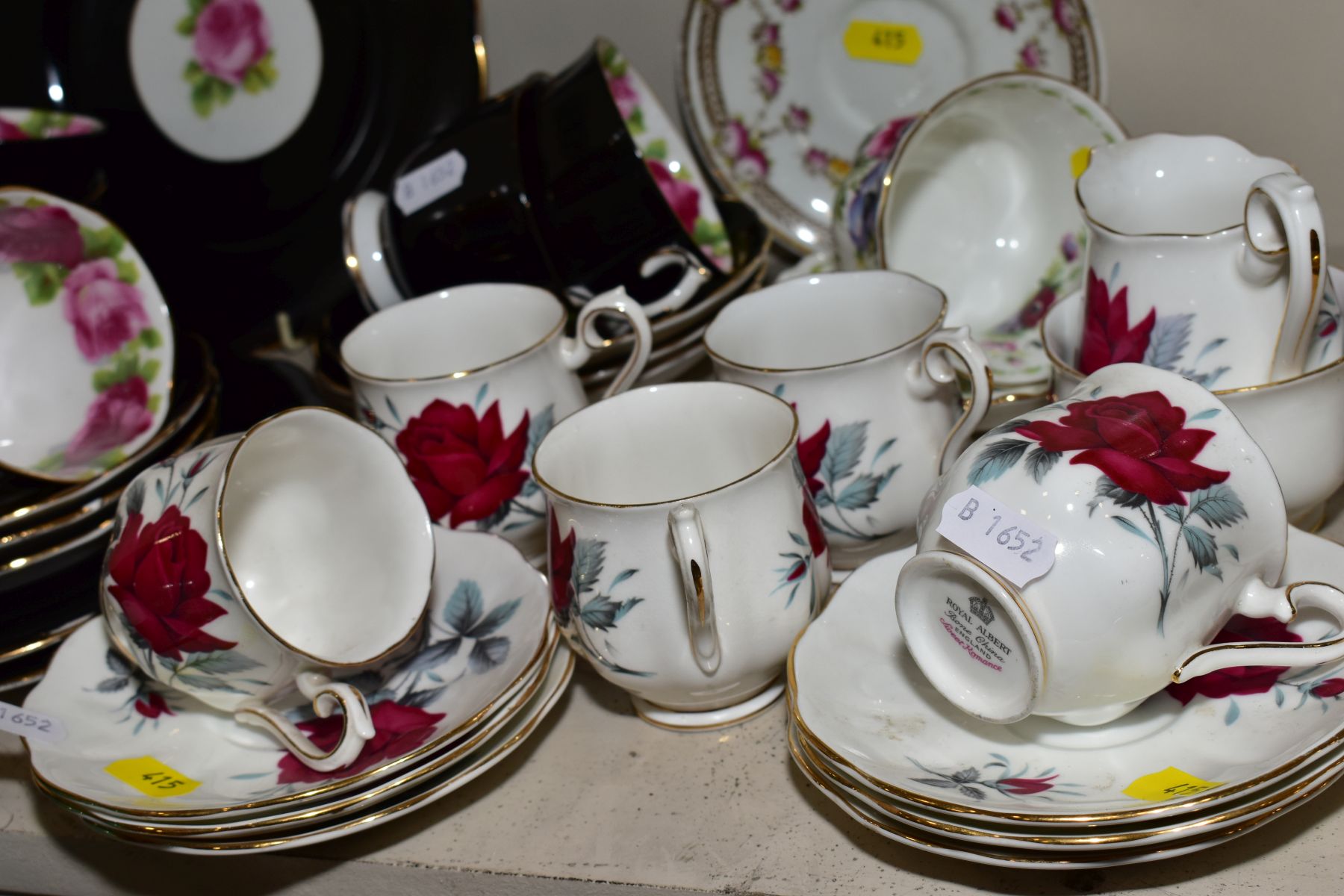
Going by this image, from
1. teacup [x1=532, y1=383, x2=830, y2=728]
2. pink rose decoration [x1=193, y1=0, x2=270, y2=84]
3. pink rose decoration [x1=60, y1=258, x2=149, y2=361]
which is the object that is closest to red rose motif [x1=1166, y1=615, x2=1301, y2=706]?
teacup [x1=532, y1=383, x2=830, y2=728]

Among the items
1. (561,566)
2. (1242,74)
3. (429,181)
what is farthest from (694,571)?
(1242,74)

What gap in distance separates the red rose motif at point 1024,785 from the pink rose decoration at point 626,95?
2.06ft

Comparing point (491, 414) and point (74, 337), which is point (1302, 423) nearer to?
point (491, 414)

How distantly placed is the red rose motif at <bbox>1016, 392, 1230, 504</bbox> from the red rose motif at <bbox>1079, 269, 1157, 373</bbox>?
134 mm

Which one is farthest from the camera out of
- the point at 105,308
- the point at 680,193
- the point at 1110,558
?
the point at 680,193

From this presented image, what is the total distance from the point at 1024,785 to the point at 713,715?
0.71 ft

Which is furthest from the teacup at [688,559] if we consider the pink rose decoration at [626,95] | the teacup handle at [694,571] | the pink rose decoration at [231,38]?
the pink rose decoration at [231,38]

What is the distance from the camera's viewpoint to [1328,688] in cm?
57

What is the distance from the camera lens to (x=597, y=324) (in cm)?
97

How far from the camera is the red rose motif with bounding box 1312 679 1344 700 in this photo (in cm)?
57

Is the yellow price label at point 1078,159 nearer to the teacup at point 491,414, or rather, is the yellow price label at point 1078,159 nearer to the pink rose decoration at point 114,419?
the teacup at point 491,414

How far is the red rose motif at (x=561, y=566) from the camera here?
2.19ft

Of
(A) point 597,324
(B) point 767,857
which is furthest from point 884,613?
(A) point 597,324

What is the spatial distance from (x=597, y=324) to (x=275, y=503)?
0.30 meters
